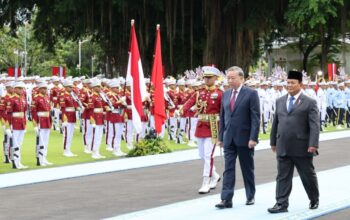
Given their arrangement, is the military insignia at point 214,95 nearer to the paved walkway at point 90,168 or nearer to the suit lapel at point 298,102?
the suit lapel at point 298,102

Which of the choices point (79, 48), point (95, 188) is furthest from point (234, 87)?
point (79, 48)

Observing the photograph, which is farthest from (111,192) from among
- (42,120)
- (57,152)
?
(57,152)

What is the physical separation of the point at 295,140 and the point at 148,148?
9326mm

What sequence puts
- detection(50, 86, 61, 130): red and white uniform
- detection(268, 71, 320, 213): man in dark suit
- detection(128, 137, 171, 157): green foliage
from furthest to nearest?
detection(50, 86, 61, 130): red and white uniform, detection(128, 137, 171, 157): green foliage, detection(268, 71, 320, 213): man in dark suit

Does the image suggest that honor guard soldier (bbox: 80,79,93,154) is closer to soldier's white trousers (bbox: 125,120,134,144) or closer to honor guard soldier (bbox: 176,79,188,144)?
soldier's white trousers (bbox: 125,120,134,144)

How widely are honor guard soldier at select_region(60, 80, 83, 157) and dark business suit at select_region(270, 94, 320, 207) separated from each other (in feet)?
31.9

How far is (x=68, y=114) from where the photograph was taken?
1938 cm

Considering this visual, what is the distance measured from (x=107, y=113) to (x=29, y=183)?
689 cm

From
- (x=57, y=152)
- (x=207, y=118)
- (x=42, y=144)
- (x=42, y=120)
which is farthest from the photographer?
(x=57, y=152)

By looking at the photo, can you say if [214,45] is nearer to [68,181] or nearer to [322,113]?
[322,113]

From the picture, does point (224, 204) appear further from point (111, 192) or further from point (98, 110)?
point (98, 110)

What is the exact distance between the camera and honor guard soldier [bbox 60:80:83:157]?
744 inches

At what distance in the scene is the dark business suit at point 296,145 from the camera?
9.79m

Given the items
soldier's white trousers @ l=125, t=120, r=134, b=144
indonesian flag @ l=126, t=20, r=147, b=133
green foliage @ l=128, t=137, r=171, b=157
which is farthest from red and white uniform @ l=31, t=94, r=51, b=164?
soldier's white trousers @ l=125, t=120, r=134, b=144
